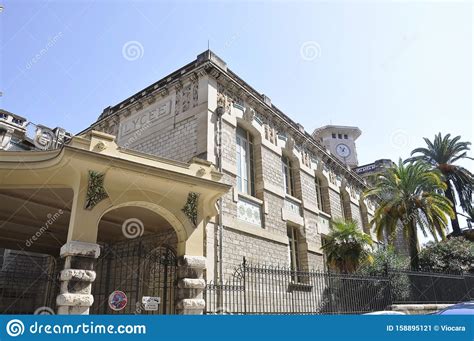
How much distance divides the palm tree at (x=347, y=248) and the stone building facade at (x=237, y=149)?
970 millimetres

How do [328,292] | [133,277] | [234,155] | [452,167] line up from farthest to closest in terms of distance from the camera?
[452,167], [234,155], [328,292], [133,277]

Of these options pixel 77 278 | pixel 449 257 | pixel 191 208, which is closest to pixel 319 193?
pixel 449 257

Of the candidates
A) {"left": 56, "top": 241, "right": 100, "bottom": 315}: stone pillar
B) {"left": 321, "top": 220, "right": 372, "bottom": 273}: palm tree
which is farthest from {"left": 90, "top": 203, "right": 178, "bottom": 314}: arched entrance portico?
{"left": 321, "top": 220, "right": 372, "bottom": 273}: palm tree

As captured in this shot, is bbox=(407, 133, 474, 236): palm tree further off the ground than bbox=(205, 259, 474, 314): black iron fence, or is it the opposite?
bbox=(407, 133, 474, 236): palm tree

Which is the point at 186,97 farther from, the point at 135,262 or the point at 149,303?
the point at 149,303

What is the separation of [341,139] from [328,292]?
1442 inches

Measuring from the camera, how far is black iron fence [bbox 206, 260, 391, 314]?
1120cm

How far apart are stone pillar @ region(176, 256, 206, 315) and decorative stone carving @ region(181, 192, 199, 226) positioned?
1003mm

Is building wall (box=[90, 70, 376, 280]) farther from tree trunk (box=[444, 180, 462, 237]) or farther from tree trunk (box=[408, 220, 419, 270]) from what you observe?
tree trunk (box=[444, 180, 462, 237])

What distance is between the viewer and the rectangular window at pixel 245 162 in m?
14.1

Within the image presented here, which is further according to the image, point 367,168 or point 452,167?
point 367,168

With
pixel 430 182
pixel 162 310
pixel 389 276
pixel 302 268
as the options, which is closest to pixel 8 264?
pixel 162 310

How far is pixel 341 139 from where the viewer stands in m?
46.6

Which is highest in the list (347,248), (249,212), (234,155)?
(234,155)
